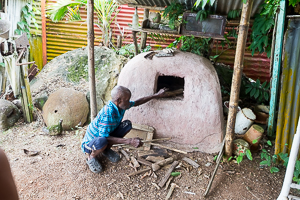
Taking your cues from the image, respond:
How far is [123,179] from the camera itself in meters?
3.07

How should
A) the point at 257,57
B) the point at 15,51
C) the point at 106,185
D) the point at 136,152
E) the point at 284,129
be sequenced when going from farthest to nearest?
1. the point at 257,57
2. the point at 15,51
3. the point at 136,152
4. the point at 284,129
5. the point at 106,185

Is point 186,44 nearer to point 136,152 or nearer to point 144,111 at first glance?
point 144,111

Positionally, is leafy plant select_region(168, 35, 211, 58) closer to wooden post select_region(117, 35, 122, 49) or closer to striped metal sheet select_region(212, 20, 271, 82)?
striped metal sheet select_region(212, 20, 271, 82)

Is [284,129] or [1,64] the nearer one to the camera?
[284,129]

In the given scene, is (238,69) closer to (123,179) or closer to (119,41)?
(123,179)

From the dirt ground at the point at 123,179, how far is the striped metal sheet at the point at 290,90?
49 cm

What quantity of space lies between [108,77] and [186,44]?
209 cm

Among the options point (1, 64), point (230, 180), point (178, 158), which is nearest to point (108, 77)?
point (1, 64)

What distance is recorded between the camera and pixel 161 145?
145 inches

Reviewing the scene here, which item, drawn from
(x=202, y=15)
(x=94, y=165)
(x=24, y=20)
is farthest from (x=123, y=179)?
(x=24, y=20)

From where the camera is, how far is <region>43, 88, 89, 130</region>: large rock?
4.73m

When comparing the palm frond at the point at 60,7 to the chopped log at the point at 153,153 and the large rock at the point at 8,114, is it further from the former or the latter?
the chopped log at the point at 153,153

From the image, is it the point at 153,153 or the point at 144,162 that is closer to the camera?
the point at 144,162

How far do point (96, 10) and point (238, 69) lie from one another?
16.7ft
